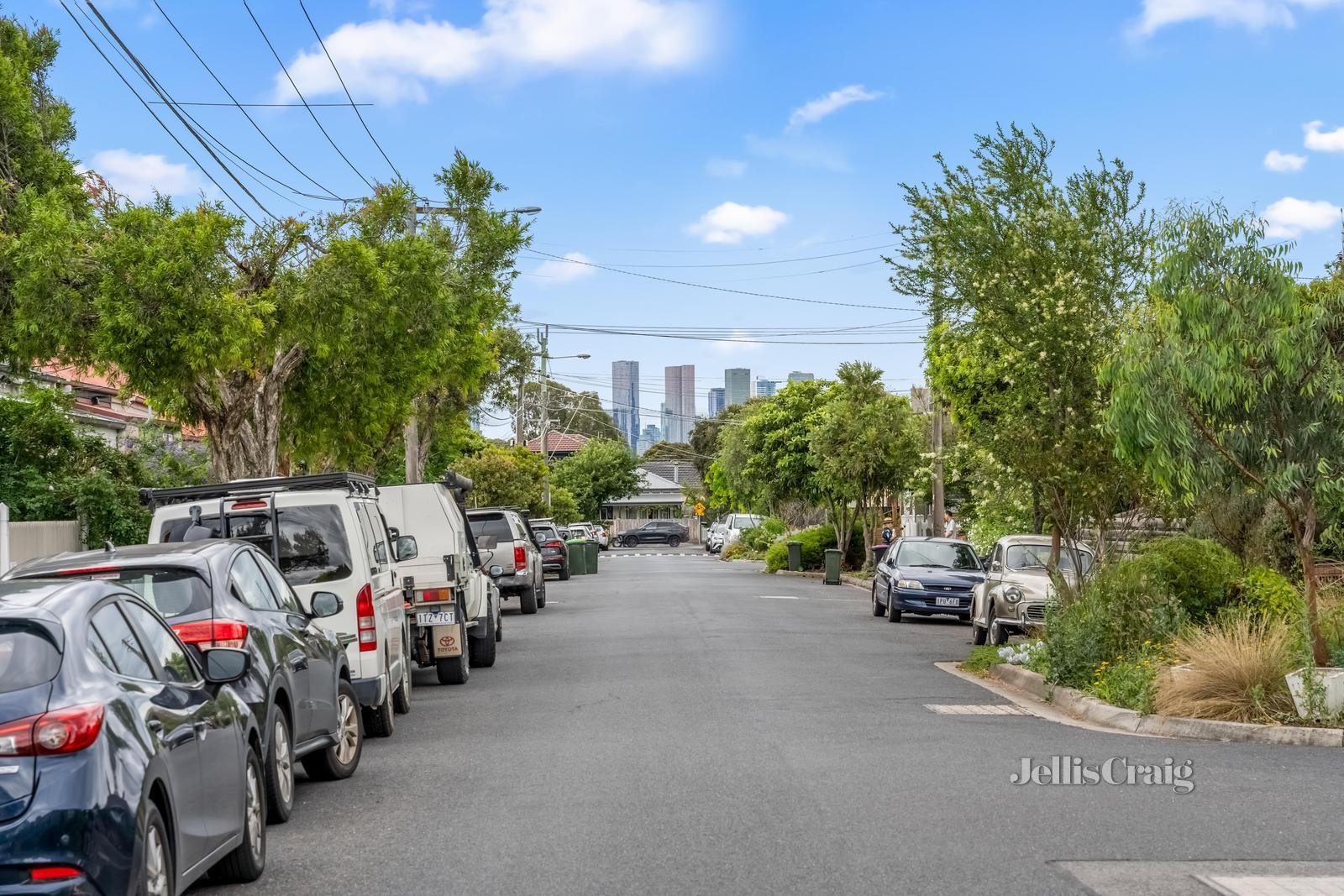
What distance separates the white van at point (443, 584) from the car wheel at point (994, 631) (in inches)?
267

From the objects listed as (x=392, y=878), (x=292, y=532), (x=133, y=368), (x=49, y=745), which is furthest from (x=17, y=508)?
(x=49, y=745)

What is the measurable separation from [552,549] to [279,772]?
3560cm

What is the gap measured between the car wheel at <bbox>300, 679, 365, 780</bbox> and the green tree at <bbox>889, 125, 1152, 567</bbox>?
950 centimetres

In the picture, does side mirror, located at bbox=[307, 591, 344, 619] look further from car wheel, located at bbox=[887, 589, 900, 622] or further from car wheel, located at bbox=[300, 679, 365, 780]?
car wheel, located at bbox=[887, 589, 900, 622]

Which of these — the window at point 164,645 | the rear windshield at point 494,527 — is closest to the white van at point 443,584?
the window at point 164,645

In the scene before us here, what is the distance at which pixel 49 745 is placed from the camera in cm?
538

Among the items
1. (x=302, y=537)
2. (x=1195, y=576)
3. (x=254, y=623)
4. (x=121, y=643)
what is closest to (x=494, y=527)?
(x=1195, y=576)

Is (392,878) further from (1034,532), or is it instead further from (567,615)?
(567,615)

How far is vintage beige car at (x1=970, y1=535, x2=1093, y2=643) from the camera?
819 inches

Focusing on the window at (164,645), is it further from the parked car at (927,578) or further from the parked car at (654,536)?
the parked car at (654,536)

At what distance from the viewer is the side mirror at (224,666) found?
7.05m

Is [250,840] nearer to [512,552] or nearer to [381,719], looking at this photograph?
[381,719]

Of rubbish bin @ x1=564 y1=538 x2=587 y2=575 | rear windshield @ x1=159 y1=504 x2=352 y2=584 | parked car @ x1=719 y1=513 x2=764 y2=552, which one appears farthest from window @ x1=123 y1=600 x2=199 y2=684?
parked car @ x1=719 y1=513 x2=764 y2=552

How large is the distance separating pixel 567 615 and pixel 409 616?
40.3 ft
